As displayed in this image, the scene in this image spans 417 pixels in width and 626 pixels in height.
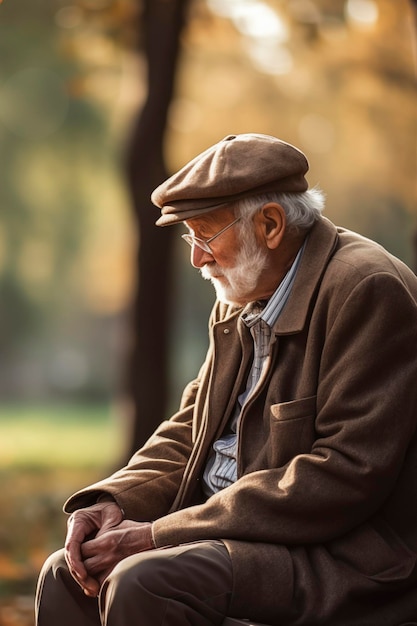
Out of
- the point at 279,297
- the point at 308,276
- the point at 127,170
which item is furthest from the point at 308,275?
the point at 127,170

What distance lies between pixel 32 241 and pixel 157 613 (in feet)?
90.6

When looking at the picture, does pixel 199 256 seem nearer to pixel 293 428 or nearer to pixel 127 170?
pixel 293 428

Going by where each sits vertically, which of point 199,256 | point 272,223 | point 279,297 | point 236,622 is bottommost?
point 236,622

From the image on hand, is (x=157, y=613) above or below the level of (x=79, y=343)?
above

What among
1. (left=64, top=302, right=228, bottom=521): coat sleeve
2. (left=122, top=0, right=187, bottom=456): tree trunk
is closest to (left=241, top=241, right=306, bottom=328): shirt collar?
(left=64, top=302, right=228, bottom=521): coat sleeve

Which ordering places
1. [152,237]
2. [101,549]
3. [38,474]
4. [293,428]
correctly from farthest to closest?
[38,474] < [152,237] < [101,549] < [293,428]

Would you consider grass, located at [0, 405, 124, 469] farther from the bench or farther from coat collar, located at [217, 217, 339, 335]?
the bench

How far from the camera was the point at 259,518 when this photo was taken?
10.4ft

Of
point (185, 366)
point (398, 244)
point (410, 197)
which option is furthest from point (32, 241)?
point (410, 197)

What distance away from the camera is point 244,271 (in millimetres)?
3463

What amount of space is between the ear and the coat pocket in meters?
0.50

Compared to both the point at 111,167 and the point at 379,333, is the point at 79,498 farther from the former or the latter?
the point at 111,167

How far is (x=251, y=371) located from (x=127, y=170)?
4.32m

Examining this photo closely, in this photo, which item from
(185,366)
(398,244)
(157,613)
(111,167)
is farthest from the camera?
(185,366)
